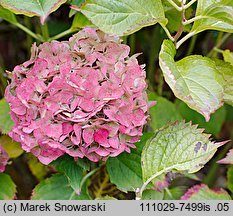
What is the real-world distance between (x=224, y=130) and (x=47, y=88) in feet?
3.48

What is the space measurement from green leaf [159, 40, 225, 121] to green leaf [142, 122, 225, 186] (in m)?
0.08

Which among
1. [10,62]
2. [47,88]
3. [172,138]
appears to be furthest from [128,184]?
[10,62]

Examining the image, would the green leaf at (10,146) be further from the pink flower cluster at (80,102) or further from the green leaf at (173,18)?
the green leaf at (173,18)

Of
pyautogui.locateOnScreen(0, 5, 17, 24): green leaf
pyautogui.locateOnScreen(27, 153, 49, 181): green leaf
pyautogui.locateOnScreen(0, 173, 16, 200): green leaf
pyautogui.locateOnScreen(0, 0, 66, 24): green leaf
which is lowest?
pyautogui.locateOnScreen(27, 153, 49, 181): green leaf

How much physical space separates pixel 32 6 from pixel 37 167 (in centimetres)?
38

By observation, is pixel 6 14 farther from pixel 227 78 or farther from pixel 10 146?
pixel 227 78

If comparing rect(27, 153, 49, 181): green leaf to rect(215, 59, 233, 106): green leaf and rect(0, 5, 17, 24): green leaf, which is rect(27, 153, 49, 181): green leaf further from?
rect(215, 59, 233, 106): green leaf

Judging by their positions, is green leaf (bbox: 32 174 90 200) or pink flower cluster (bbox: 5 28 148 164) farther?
green leaf (bbox: 32 174 90 200)

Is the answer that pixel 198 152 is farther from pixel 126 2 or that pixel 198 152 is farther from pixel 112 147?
pixel 126 2

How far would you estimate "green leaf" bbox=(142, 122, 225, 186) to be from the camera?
69 cm

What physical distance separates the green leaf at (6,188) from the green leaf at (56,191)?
0.12 feet

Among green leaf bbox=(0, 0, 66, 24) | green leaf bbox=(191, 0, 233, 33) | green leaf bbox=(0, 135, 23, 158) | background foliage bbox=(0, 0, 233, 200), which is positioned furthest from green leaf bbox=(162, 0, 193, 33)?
green leaf bbox=(0, 135, 23, 158)

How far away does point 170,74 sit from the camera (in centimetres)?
62

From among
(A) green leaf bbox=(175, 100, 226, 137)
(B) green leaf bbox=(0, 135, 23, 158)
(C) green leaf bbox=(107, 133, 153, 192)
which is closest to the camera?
(C) green leaf bbox=(107, 133, 153, 192)
